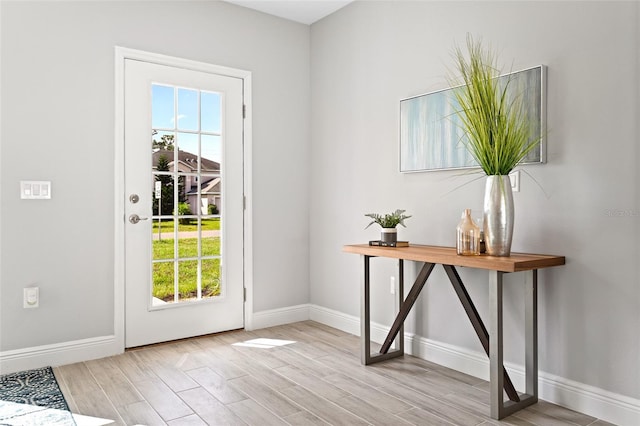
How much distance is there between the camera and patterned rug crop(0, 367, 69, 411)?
2.35 m

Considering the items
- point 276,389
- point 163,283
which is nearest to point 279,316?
point 163,283

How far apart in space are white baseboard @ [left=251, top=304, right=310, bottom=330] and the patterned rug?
1464 millimetres

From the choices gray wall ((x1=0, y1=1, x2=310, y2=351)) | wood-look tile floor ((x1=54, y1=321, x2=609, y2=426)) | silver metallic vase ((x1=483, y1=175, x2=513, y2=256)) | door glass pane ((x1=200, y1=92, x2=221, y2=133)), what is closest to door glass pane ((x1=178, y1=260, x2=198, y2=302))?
wood-look tile floor ((x1=54, y1=321, x2=609, y2=426))

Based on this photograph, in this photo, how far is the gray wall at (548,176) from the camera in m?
2.10

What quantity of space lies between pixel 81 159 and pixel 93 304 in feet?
3.09

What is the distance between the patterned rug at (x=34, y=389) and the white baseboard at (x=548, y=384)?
2038 millimetres

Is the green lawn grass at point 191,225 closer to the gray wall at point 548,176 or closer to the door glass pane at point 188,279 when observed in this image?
the door glass pane at point 188,279

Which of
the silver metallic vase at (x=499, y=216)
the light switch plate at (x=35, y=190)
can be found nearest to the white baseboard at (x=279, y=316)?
the light switch plate at (x=35, y=190)

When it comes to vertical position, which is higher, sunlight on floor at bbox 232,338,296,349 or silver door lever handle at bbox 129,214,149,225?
silver door lever handle at bbox 129,214,149,225

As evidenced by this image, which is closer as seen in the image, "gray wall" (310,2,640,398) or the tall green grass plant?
"gray wall" (310,2,640,398)

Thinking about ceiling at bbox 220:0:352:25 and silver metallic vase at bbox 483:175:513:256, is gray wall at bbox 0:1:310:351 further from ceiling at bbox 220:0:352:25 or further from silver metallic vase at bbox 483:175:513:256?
silver metallic vase at bbox 483:175:513:256

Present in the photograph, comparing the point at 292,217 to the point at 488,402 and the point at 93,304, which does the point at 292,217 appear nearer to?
the point at 93,304

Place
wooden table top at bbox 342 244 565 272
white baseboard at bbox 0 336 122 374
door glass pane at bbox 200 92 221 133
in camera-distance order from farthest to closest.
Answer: door glass pane at bbox 200 92 221 133, white baseboard at bbox 0 336 122 374, wooden table top at bbox 342 244 565 272

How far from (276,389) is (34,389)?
1303mm
